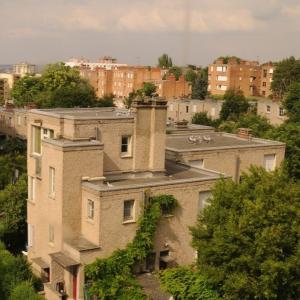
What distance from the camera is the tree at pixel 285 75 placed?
109m

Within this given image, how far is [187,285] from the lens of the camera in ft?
86.2

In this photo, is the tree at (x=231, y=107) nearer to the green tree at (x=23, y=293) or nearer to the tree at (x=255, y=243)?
the tree at (x=255, y=243)

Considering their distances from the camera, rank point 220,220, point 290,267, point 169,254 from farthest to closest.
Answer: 1. point 169,254
2. point 220,220
3. point 290,267

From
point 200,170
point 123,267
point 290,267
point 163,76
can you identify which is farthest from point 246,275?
point 163,76

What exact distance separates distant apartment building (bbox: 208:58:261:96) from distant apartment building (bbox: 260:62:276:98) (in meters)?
0.93

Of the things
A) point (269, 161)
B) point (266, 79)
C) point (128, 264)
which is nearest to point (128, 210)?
point (128, 264)

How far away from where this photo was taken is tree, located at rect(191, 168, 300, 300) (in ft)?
77.7

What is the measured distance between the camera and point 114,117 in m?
31.6

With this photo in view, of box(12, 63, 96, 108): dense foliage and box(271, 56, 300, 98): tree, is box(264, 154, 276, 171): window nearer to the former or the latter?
box(12, 63, 96, 108): dense foliage

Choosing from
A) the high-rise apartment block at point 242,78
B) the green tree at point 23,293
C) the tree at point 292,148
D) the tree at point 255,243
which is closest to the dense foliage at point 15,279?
the green tree at point 23,293

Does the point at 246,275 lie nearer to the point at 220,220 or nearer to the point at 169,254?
the point at 220,220

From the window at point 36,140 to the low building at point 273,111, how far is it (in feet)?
164

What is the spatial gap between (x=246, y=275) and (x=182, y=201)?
279 inches

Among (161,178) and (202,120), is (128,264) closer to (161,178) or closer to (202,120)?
(161,178)
